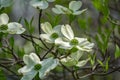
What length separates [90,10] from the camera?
219cm

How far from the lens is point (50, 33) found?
3.17ft

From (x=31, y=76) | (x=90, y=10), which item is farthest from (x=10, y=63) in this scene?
(x=90, y=10)

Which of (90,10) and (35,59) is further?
(90,10)

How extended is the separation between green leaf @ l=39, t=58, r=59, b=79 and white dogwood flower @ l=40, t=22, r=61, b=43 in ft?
0.18

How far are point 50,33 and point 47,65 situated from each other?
0.31 feet

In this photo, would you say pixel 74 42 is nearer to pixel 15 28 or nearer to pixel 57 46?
pixel 57 46

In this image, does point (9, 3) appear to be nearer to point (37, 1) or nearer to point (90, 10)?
point (37, 1)

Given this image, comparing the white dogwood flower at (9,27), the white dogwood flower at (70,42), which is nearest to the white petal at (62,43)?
the white dogwood flower at (70,42)

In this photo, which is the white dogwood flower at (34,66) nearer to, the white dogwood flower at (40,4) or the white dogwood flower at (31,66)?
the white dogwood flower at (31,66)

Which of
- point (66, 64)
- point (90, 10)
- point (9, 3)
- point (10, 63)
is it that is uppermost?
point (9, 3)

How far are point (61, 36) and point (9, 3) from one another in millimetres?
165

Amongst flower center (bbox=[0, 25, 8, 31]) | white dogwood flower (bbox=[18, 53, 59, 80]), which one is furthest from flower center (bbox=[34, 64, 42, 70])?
flower center (bbox=[0, 25, 8, 31])

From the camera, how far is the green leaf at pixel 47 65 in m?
0.89

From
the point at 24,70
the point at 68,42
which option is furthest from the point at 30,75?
the point at 68,42
